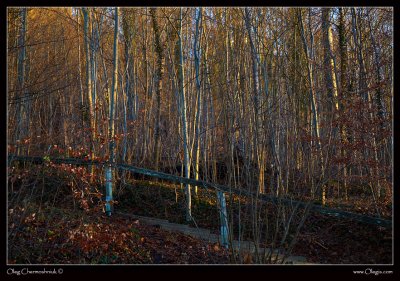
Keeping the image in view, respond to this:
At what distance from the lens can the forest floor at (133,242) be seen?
4980mm

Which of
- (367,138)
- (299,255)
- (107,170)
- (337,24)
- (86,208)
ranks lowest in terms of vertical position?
(299,255)

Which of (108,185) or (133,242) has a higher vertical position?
(108,185)

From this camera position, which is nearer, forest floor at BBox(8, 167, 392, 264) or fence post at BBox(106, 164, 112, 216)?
forest floor at BBox(8, 167, 392, 264)

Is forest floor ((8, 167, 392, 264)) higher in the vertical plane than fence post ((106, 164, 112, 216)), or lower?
lower

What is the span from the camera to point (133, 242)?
5.93 meters

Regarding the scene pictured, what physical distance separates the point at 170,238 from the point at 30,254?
84.8 inches

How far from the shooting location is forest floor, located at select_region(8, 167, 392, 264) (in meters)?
4.98

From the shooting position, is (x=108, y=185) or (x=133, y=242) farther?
(x=108, y=185)

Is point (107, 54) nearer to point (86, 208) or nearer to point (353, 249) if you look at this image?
point (86, 208)

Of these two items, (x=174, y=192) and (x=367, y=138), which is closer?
(x=367, y=138)

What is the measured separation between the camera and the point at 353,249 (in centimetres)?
546

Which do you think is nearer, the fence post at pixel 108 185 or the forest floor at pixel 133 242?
the forest floor at pixel 133 242

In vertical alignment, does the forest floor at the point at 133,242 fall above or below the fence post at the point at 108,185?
below
